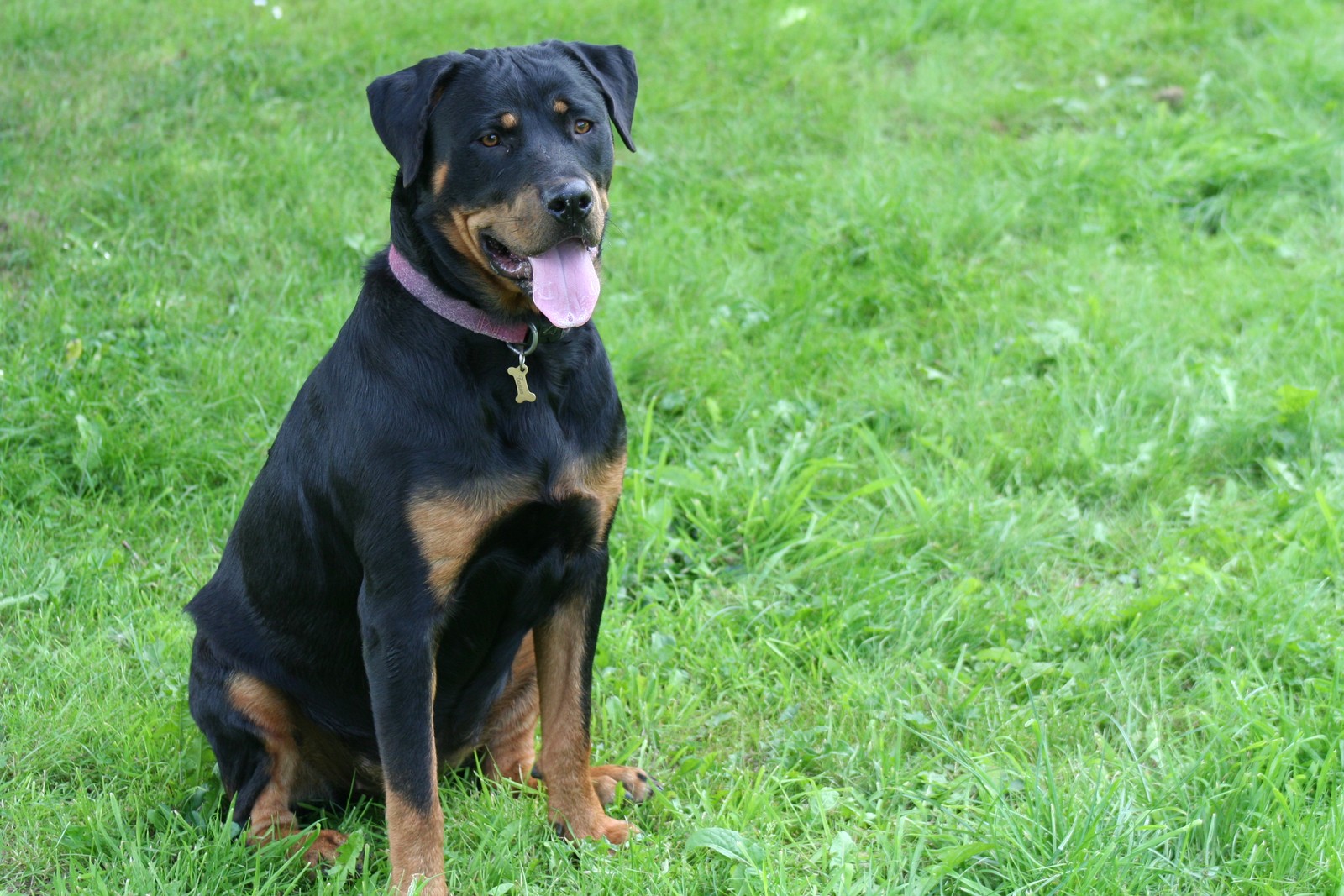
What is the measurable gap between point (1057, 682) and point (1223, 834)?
698mm

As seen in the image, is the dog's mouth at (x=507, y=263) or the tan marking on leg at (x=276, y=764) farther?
the tan marking on leg at (x=276, y=764)

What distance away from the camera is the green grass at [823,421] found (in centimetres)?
289

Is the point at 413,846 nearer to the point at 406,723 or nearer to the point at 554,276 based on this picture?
the point at 406,723

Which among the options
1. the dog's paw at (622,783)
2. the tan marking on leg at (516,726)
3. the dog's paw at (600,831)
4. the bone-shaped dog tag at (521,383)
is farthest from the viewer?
the tan marking on leg at (516,726)

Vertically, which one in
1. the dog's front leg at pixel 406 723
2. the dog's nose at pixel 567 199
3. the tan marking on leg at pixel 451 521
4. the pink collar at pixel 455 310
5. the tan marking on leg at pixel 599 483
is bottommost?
the dog's front leg at pixel 406 723

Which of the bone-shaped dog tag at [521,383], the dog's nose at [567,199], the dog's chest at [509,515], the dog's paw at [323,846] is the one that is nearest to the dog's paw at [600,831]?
the dog's paw at [323,846]

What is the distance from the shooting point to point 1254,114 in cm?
641

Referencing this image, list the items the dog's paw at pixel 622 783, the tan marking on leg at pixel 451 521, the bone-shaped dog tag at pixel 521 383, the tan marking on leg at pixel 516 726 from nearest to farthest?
1. the tan marking on leg at pixel 451 521
2. the bone-shaped dog tag at pixel 521 383
3. the dog's paw at pixel 622 783
4. the tan marking on leg at pixel 516 726

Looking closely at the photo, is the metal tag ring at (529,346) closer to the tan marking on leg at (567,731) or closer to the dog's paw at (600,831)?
the tan marking on leg at (567,731)

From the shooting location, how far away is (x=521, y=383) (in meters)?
2.66

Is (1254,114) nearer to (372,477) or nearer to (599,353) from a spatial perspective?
(599,353)

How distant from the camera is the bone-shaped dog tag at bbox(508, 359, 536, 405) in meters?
2.65

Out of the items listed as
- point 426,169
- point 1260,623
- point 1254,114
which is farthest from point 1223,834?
point 1254,114

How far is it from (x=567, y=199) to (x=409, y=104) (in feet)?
1.46
